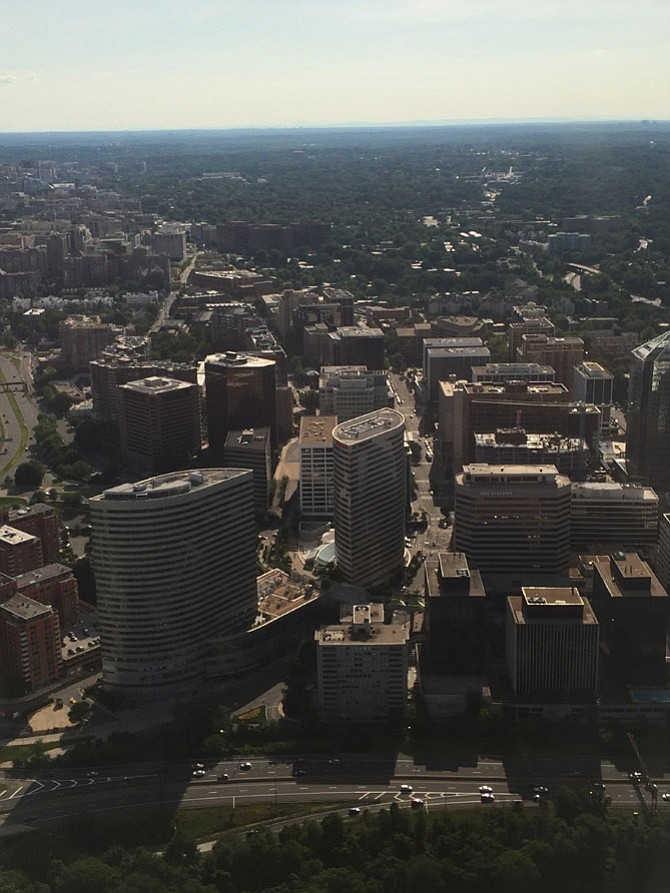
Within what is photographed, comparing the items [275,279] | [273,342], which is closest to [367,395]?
[273,342]

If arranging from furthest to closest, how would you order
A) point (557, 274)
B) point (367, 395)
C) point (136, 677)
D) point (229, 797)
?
point (557, 274) → point (367, 395) → point (136, 677) → point (229, 797)

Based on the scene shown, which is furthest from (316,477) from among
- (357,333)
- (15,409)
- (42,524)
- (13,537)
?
(15,409)

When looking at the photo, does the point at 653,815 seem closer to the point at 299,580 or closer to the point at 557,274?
the point at 299,580

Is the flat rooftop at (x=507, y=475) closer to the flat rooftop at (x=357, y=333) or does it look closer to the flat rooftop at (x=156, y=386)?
the flat rooftop at (x=156, y=386)

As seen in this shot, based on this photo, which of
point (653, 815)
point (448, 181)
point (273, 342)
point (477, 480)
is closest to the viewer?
point (653, 815)

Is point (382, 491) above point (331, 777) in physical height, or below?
above

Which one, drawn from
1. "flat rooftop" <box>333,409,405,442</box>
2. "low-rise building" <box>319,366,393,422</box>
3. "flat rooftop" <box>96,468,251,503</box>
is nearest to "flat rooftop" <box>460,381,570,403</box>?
"low-rise building" <box>319,366,393,422</box>

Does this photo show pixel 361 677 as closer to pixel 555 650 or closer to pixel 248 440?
pixel 555 650
